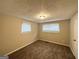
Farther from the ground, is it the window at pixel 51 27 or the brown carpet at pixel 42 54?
the window at pixel 51 27

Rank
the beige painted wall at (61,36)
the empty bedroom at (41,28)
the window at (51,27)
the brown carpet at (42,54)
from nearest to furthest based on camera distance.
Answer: the empty bedroom at (41,28), the brown carpet at (42,54), the beige painted wall at (61,36), the window at (51,27)

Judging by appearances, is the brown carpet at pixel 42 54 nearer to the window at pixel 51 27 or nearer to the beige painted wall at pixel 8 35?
the beige painted wall at pixel 8 35

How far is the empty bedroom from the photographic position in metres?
2.72

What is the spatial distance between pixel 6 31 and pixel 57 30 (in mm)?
4257

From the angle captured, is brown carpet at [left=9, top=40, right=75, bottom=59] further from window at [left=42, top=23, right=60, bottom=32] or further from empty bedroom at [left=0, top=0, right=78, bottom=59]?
window at [left=42, top=23, right=60, bottom=32]

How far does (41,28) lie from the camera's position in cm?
813

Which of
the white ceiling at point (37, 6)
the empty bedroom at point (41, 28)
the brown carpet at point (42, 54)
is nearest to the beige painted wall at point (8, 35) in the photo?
the empty bedroom at point (41, 28)

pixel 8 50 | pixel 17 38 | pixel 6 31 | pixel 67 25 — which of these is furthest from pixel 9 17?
pixel 67 25

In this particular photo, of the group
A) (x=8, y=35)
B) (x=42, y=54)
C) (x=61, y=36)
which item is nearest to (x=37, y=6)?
(x=8, y=35)

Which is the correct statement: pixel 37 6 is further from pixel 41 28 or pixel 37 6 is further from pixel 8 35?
pixel 41 28

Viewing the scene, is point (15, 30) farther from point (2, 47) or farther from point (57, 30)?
point (57, 30)

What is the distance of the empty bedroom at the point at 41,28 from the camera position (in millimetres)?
2721

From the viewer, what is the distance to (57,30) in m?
6.49

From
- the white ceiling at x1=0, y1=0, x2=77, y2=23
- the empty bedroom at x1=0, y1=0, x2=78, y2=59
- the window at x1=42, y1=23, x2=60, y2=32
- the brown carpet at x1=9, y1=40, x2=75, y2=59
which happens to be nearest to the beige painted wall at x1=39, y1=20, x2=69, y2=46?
the empty bedroom at x1=0, y1=0, x2=78, y2=59
